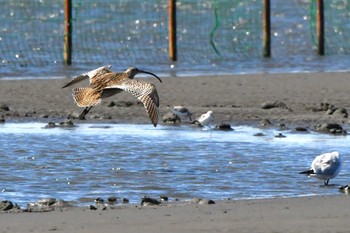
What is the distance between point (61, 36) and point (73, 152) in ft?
52.6

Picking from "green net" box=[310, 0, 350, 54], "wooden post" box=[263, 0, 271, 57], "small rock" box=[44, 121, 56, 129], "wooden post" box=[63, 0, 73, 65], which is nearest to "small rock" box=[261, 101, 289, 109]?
"small rock" box=[44, 121, 56, 129]

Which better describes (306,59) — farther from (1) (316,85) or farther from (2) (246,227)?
(2) (246,227)

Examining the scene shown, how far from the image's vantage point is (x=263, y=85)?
18.5m

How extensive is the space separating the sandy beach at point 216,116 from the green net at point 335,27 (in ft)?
20.2

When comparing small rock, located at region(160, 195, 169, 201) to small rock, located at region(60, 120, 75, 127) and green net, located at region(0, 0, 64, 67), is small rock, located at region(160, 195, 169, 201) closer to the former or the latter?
small rock, located at region(60, 120, 75, 127)

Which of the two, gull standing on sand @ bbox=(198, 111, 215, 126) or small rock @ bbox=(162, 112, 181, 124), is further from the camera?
small rock @ bbox=(162, 112, 181, 124)

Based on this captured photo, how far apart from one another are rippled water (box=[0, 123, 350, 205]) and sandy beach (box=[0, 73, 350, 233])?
72 cm

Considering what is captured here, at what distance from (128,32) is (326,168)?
2087cm

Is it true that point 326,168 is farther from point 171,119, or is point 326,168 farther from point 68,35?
point 68,35

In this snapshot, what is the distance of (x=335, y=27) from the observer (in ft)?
100

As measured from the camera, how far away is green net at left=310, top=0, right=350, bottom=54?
85.6ft

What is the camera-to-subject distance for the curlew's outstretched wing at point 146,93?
12266 mm

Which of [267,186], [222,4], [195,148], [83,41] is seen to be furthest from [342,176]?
[222,4]

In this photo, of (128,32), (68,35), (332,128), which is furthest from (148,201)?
(128,32)
